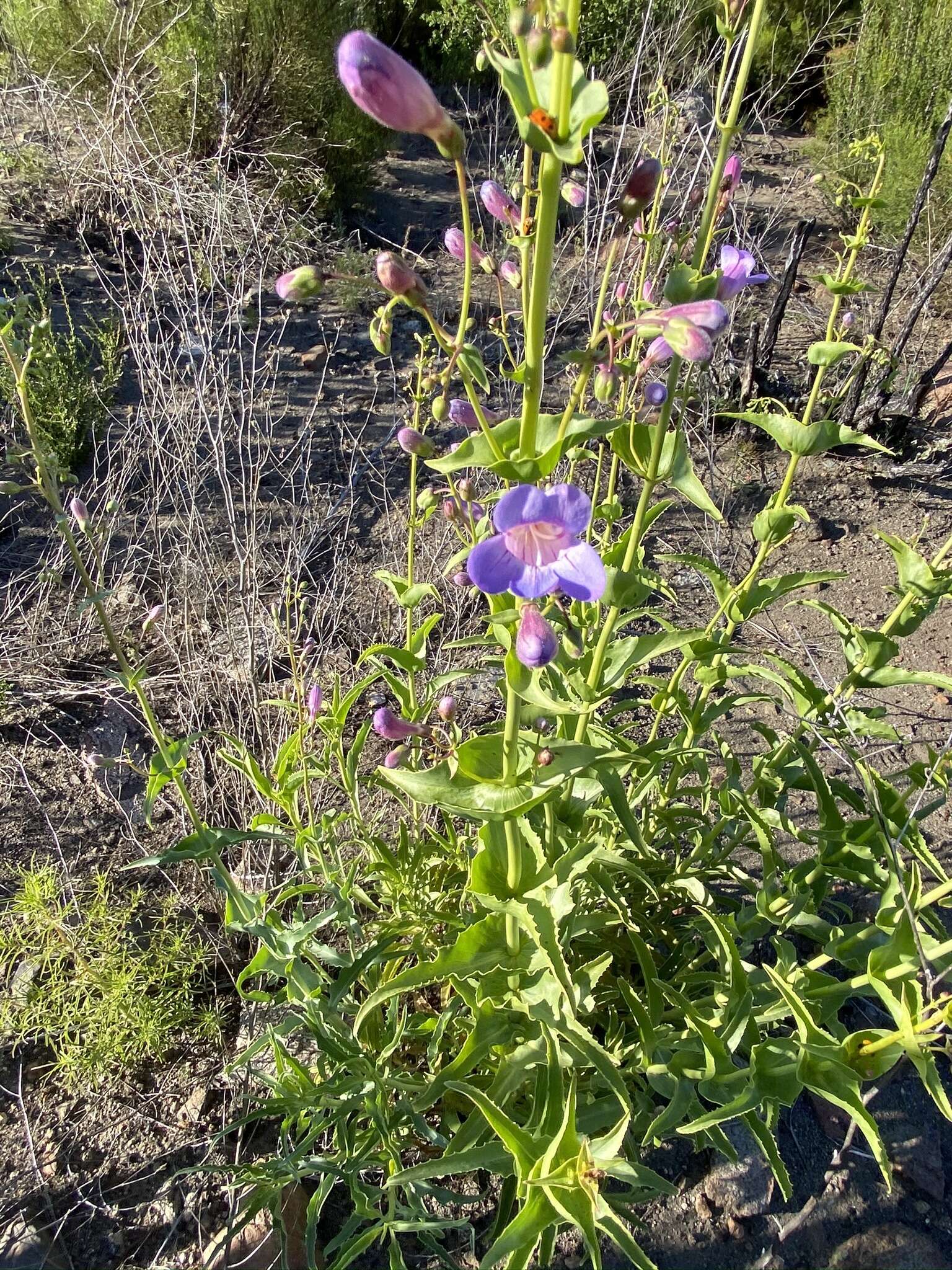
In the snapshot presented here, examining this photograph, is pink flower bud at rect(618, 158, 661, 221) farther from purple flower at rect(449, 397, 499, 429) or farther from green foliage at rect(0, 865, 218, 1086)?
green foliage at rect(0, 865, 218, 1086)

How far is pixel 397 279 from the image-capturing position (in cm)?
151

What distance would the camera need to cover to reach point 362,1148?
2.21 meters

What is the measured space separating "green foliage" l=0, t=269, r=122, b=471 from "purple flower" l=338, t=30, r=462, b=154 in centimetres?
350

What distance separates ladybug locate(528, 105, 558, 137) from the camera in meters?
1.18

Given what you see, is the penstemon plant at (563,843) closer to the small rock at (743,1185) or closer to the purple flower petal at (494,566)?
the purple flower petal at (494,566)

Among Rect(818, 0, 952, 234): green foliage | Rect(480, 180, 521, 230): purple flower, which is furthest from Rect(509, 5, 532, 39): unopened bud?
Rect(818, 0, 952, 234): green foliage

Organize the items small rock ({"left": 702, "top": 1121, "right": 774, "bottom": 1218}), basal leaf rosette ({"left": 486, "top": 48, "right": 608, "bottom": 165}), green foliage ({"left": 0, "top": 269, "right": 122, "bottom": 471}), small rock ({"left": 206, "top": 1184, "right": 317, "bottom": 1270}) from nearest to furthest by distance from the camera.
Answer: basal leaf rosette ({"left": 486, "top": 48, "right": 608, "bottom": 165})
small rock ({"left": 206, "top": 1184, "right": 317, "bottom": 1270})
small rock ({"left": 702, "top": 1121, "right": 774, "bottom": 1218})
green foliage ({"left": 0, "top": 269, "right": 122, "bottom": 471})

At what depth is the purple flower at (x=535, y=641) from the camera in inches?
57.9

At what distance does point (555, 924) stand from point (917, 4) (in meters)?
9.73

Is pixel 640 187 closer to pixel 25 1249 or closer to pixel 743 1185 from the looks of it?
pixel 743 1185

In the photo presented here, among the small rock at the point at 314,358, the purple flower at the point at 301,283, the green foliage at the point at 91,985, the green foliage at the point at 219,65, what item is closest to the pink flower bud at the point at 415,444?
the purple flower at the point at 301,283

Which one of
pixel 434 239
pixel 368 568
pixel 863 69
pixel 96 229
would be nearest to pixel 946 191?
pixel 863 69

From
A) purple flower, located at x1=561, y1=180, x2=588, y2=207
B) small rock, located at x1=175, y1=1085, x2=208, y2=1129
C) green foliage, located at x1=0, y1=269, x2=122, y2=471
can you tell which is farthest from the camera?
green foliage, located at x1=0, y1=269, x2=122, y2=471

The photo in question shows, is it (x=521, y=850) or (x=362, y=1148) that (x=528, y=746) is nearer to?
(x=521, y=850)
